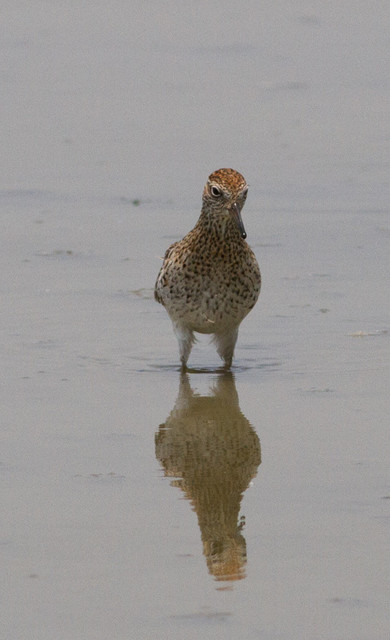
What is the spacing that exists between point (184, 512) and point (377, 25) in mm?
17625

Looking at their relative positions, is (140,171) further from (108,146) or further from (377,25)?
(377,25)

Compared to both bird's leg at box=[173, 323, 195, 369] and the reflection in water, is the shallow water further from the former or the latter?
bird's leg at box=[173, 323, 195, 369]

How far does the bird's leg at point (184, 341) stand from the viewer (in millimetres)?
9906

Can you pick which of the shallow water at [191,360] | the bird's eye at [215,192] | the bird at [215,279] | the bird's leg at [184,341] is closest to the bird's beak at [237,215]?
the bird at [215,279]

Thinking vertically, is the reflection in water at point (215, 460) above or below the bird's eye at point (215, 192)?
below

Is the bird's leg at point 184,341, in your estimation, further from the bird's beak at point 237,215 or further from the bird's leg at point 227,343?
the bird's beak at point 237,215

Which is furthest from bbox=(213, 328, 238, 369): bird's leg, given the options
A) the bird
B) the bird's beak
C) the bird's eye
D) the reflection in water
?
the bird's eye

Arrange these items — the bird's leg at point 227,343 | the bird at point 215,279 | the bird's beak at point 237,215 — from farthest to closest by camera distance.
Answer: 1. the bird's leg at point 227,343
2. the bird at point 215,279
3. the bird's beak at point 237,215

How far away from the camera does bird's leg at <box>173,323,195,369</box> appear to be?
32.5ft

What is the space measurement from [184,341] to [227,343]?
0.29m

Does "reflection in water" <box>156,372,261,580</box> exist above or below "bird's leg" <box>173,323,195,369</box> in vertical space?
above

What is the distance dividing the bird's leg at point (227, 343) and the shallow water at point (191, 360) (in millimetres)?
113

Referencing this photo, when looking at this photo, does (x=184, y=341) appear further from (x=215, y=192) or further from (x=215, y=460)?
(x=215, y=460)

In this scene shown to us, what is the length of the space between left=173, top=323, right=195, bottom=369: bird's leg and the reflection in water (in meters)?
0.31
